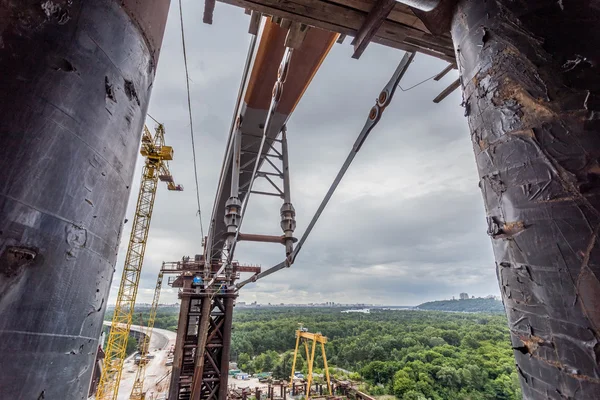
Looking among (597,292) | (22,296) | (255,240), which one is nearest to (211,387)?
(255,240)

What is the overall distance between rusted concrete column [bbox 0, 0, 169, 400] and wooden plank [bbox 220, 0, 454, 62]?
0.97 m

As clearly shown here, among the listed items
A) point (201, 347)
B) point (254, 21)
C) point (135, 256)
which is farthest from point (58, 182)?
point (135, 256)

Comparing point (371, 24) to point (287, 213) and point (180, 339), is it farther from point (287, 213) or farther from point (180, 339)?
point (180, 339)

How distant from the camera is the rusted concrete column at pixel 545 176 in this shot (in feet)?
2.52

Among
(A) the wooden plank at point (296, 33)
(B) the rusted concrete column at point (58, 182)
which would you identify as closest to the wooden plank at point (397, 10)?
(A) the wooden plank at point (296, 33)

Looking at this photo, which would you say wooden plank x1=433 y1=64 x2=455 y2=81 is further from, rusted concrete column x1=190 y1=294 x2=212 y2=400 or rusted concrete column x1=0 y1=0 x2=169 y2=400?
rusted concrete column x1=190 y1=294 x2=212 y2=400

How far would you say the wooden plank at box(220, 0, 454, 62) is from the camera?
5.86 feet

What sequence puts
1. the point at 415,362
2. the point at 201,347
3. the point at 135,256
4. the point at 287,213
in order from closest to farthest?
1. the point at 287,213
2. the point at 201,347
3. the point at 135,256
4. the point at 415,362

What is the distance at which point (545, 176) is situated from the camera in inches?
34.5

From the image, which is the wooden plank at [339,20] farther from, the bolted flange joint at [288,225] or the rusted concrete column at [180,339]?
the rusted concrete column at [180,339]

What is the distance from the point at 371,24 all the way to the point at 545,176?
145 centimetres

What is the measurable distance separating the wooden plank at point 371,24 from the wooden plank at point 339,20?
71 millimetres

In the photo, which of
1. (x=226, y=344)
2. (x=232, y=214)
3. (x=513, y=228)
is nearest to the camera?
(x=513, y=228)

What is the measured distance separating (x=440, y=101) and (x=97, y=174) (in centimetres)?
284
